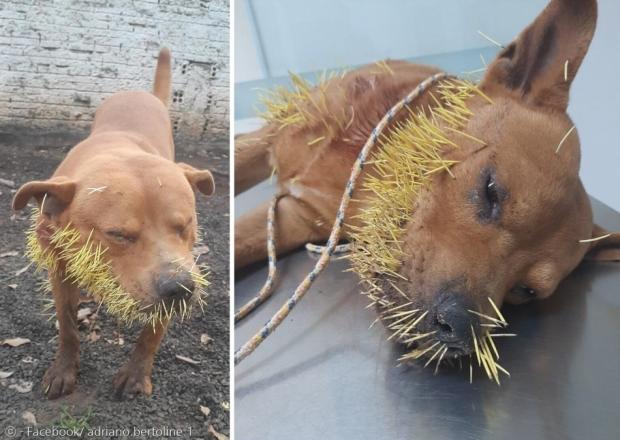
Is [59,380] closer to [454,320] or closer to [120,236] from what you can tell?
[120,236]

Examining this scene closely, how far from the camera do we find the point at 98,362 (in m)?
0.65

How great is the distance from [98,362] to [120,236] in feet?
0.49

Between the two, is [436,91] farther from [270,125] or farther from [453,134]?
[270,125]

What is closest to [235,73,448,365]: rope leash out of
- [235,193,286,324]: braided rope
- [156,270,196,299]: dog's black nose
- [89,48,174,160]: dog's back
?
[235,193,286,324]: braided rope

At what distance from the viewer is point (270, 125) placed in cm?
96

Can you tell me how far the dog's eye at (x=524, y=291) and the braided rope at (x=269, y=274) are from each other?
1.03 ft

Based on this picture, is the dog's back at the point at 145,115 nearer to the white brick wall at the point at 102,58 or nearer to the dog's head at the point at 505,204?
the white brick wall at the point at 102,58

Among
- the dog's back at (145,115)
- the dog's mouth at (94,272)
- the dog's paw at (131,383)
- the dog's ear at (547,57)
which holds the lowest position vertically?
the dog's paw at (131,383)

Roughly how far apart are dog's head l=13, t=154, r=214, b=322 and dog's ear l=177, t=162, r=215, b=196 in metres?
0.04

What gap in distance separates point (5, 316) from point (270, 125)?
0.49 m

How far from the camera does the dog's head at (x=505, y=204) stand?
62cm

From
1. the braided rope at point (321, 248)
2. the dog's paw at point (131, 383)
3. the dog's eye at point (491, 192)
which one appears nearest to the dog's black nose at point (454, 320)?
the dog's eye at point (491, 192)

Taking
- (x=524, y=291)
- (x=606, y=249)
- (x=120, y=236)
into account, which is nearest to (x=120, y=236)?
(x=120, y=236)

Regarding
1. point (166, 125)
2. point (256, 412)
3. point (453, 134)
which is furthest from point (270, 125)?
point (256, 412)
